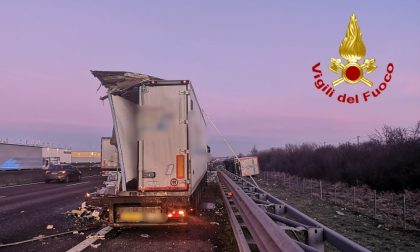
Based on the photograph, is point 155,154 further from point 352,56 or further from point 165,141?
point 352,56

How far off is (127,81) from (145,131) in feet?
4.18

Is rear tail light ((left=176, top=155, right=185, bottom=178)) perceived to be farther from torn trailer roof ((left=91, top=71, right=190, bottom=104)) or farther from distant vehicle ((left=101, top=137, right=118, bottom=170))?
distant vehicle ((left=101, top=137, right=118, bottom=170))

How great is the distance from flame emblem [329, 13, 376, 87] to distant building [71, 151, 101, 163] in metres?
118

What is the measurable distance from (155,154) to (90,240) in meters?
2.40

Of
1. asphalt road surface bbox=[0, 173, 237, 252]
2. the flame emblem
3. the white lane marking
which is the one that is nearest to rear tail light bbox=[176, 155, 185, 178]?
asphalt road surface bbox=[0, 173, 237, 252]

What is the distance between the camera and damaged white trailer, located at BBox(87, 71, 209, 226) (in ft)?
33.6

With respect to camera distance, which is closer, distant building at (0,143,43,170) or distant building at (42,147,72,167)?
distant building at (0,143,43,170)

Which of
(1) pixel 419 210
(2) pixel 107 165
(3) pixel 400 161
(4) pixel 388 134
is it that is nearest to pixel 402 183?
(3) pixel 400 161

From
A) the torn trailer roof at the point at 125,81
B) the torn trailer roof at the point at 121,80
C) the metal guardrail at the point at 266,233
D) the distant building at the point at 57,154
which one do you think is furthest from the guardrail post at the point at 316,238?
the distant building at the point at 57,154

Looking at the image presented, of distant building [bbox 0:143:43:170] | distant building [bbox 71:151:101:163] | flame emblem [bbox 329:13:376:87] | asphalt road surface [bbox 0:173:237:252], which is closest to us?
flame emblem [bbox 329:13:376:87]

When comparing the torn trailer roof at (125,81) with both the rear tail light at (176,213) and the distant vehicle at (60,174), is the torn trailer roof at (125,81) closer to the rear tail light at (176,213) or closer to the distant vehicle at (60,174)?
the rear tail light at (176,213)

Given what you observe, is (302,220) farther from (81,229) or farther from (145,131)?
(81,229)

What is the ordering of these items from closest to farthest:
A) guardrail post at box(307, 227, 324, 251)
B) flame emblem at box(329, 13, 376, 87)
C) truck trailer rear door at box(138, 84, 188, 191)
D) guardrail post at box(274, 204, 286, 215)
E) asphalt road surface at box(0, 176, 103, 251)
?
guardrail post at box(307, 227, 324, 251) < flame emblem at box(329, 13, 376, 87) < guardrail post at box(274, 204, 286, 215) < asphalt road surface at box(0, 176, 103, 251) < truck trailer rear door at box(138, 84, 188, 191)

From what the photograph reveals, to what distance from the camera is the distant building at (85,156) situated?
121188 millimetres
